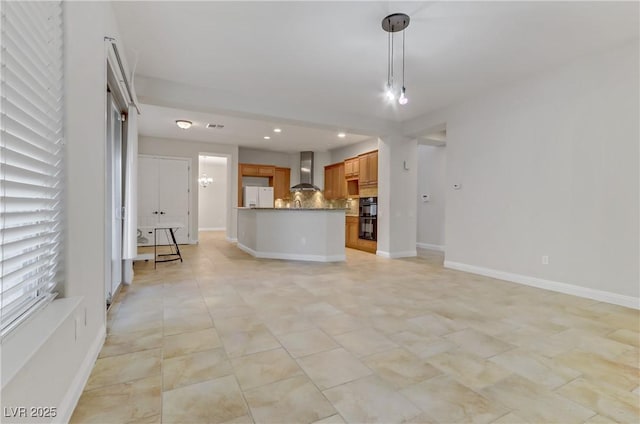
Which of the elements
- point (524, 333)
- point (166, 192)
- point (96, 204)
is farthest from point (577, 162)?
point (166, 192)

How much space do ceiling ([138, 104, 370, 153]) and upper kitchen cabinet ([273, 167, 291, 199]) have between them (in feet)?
2.66

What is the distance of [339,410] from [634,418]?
1.47 metres

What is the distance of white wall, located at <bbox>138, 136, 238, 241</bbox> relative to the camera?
7695 millimetres

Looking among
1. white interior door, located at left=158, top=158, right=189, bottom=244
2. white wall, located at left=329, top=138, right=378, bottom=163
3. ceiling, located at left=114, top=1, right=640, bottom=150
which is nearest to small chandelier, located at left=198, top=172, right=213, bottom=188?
white interior door, located at left=158, top=158, right=189, bottom=244

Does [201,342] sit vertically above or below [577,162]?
below

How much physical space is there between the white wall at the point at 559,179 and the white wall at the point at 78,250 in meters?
4.82

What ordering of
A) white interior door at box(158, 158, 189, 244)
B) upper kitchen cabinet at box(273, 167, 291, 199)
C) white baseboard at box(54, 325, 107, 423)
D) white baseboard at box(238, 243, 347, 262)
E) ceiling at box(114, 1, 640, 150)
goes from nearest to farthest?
white baseboard at box(54, 325, 107, 423) → ceiling at box(114, 1, 640, 150) → white baseboard at box(238, 243, 347, 262) → white interior door at box(158, 158, 189, 244) → upper kitchen cabinet at box(273, 167, 291, 199)

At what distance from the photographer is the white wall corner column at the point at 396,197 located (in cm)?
632

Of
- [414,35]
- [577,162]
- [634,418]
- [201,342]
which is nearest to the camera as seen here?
[634,418]

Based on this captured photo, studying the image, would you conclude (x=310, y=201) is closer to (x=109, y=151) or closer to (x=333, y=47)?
(x=333, y=47)

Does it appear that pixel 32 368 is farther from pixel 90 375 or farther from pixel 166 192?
pixel 166 192

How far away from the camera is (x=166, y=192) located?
7863 mm

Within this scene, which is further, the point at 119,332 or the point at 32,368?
the point at 119,332

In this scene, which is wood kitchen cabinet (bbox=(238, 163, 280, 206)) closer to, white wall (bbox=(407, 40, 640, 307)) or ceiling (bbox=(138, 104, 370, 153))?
ceiling (bbox=(138, 104, 370, 153))
